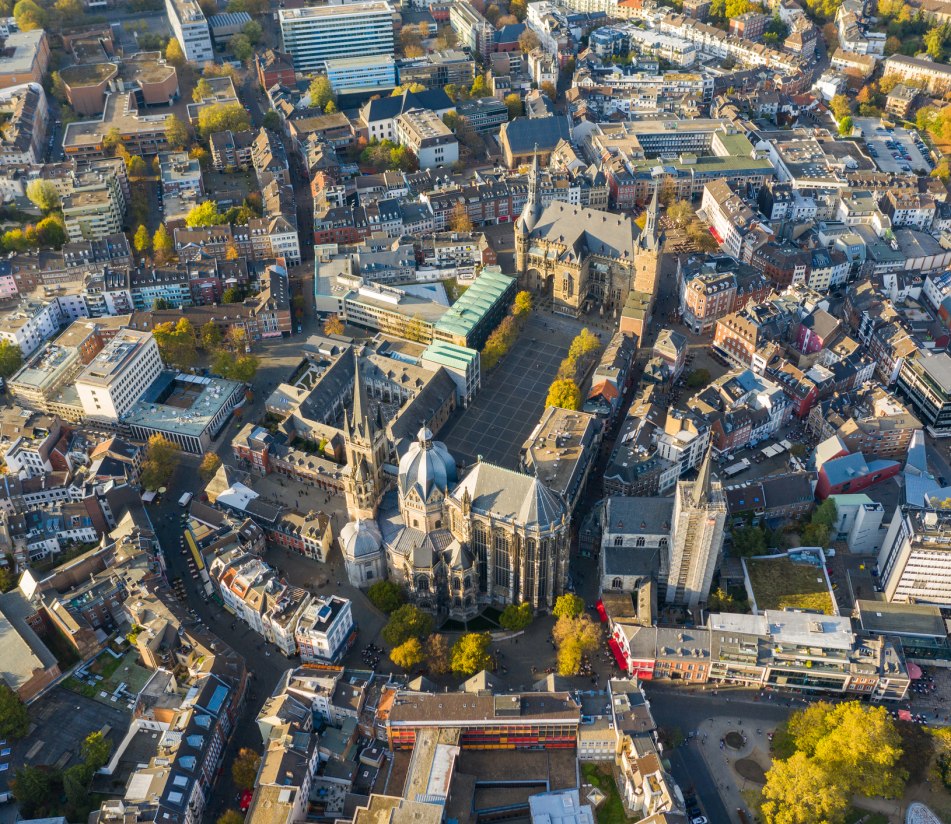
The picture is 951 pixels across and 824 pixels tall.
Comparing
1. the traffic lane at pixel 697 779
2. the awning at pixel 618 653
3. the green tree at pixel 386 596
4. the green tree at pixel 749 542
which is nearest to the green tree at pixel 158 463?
the green tree at pixel 386 596

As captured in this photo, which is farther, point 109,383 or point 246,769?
point 109,383

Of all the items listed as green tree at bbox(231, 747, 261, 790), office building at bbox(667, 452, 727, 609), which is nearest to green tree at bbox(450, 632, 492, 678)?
green tree at bbox(231, 747, 261, 790)

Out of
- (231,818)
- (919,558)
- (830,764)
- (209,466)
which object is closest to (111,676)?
(231,818)

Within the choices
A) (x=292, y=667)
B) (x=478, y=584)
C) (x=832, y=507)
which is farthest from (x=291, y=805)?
(x=832, y=507)

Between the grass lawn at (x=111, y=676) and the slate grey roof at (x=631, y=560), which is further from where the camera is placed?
the slate grey roof at (x=631, y=560)

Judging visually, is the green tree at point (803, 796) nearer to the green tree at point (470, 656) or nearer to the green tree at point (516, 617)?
the green tree at point (516, 617)

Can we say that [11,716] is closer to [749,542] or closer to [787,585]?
[749,542]

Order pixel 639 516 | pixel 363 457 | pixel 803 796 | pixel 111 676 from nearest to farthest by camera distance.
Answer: pixel 803 796
pixel 111 676
pixel 363 457
pixel 639 516
